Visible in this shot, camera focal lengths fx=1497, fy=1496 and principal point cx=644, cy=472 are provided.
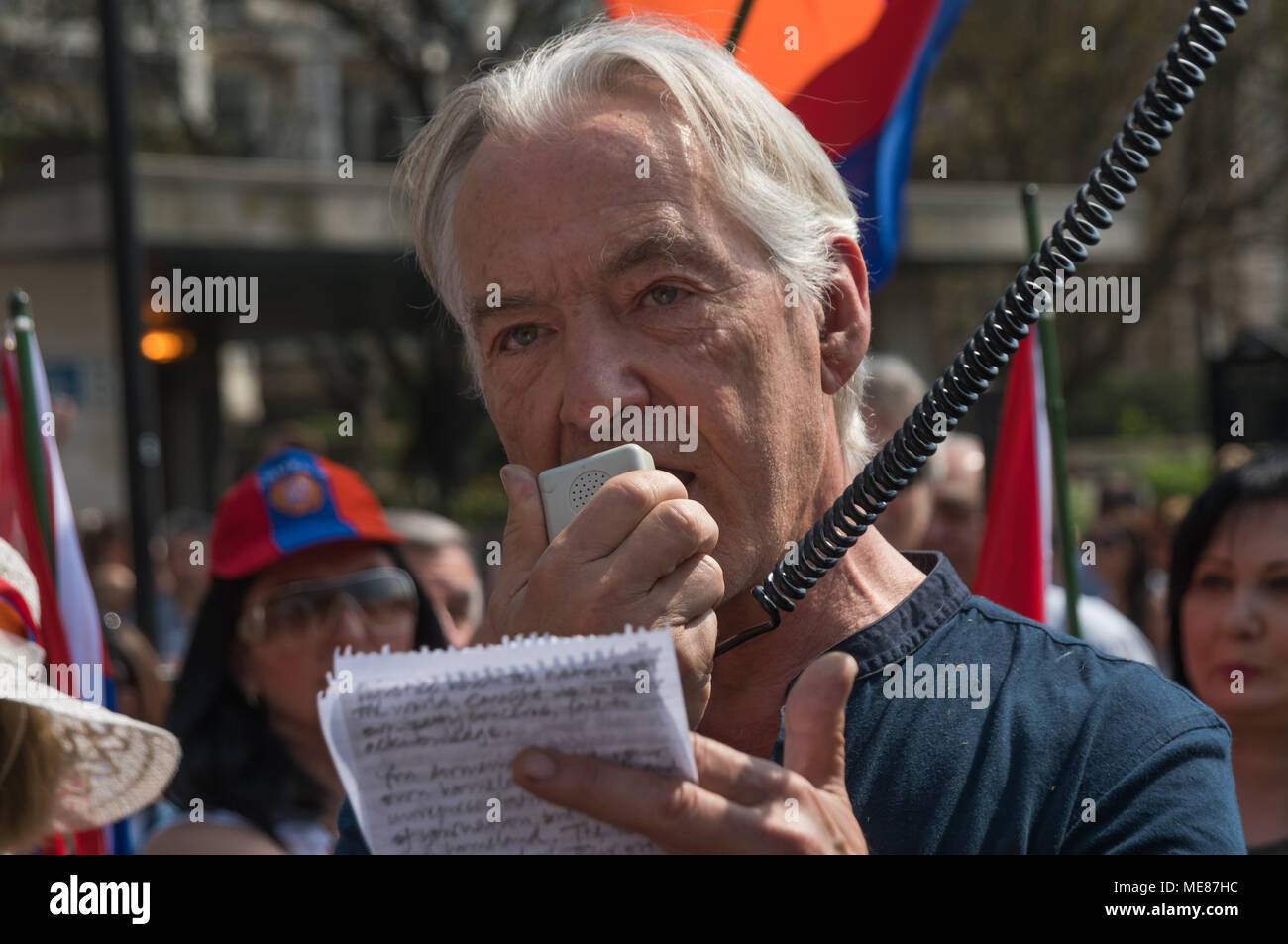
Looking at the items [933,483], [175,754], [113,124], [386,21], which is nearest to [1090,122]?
[386,21]

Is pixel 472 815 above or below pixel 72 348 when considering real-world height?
below

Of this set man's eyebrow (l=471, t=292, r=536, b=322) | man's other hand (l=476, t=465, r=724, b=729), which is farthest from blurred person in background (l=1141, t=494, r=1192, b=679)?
man's other hand (l=476, t=465, r=724, b=729)

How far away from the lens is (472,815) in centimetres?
126

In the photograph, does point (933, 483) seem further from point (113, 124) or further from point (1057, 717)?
point (1057, 717)

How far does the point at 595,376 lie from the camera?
182 cm

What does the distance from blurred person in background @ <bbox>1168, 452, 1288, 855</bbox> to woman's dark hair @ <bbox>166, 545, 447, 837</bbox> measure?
1.86 metres

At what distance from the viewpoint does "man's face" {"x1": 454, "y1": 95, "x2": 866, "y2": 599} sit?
1.84 m

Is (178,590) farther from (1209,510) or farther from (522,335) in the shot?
(522,335)

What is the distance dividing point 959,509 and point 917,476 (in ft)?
3.40

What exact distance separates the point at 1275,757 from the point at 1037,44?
17451 millimetres

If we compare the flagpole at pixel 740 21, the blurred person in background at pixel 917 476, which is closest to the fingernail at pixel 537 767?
the flagpole at pixel 740 21

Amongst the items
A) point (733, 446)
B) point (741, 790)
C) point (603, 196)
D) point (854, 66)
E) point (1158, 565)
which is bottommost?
point (1158, 565)

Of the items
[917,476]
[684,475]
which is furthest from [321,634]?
[684,475]

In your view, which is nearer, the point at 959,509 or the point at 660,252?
the point at 660,252
